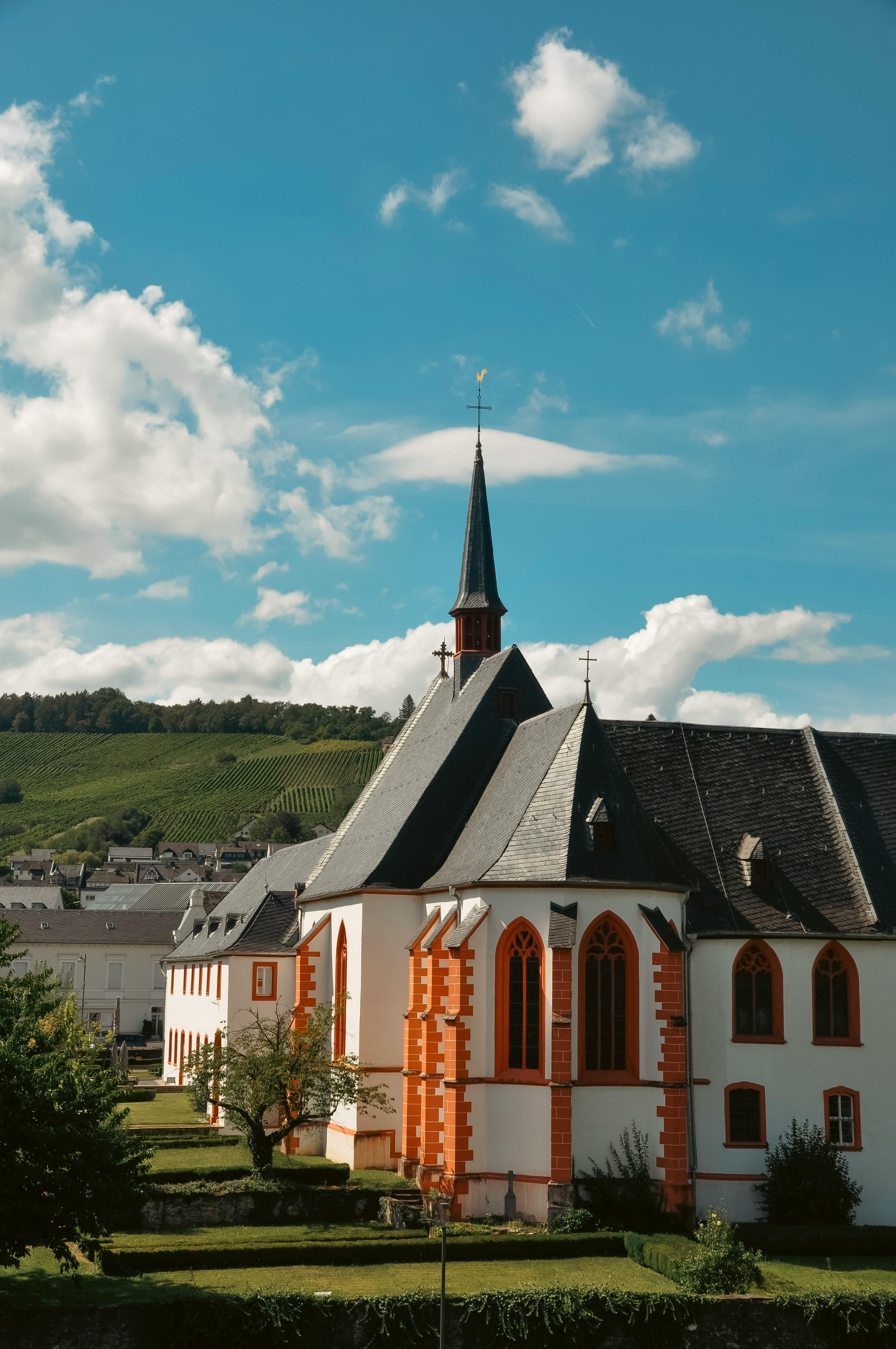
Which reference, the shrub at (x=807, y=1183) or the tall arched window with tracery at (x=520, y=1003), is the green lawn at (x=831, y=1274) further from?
the tall arched window with tracery at (x=520, y=1003)

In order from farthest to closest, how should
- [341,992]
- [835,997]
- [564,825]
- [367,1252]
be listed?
[341,992], [835,997], [564,825], [367,1252]

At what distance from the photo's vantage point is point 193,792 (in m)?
186

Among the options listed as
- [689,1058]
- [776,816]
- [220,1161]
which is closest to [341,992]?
[220,1161]

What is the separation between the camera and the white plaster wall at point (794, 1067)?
1321 inches

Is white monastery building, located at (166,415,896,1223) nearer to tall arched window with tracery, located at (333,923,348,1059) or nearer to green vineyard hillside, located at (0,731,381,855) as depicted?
tall arched window with tracery, located at (333,923,348,1059)

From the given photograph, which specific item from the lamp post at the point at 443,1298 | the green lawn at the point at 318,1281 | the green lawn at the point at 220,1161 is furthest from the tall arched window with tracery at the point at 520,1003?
the green lawn at the point at 220,1161

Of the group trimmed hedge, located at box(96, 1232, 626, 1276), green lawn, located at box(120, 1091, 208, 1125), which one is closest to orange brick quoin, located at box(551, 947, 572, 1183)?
trimmed hedge, located at box(96, 1232, 626, 1276)

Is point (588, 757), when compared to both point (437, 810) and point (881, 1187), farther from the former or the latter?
point (881, 1187)

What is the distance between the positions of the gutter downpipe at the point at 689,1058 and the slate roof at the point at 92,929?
6482 centimetres

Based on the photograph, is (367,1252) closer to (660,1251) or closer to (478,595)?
(660,1251)

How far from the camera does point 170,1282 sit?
2566 cm

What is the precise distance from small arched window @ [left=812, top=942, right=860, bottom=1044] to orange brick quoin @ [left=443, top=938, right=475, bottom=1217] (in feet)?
31.3

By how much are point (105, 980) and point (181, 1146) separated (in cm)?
5360

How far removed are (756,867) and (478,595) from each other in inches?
608
